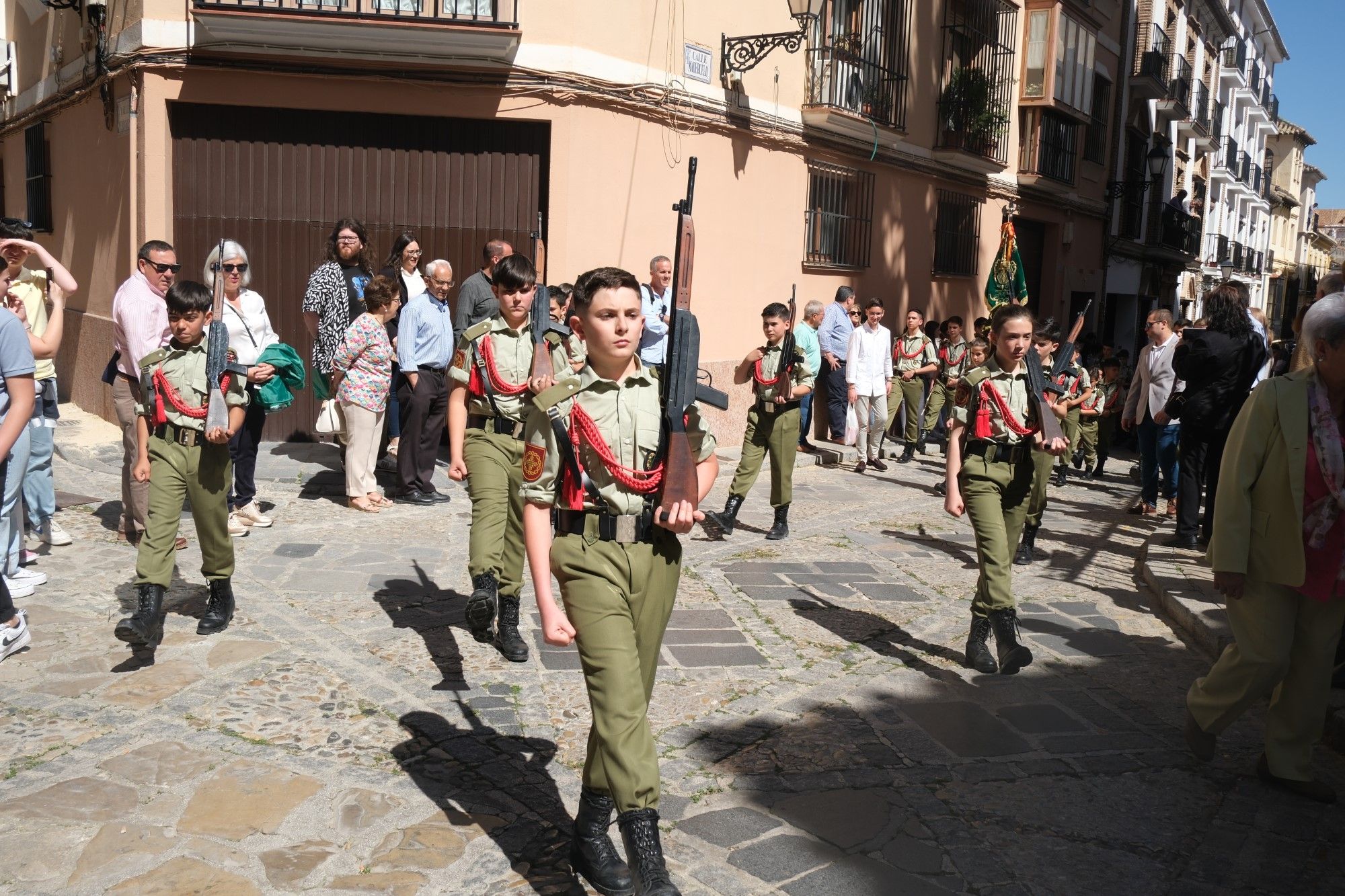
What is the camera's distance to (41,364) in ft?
23.5

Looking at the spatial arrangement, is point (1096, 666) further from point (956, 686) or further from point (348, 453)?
point (348, 453)

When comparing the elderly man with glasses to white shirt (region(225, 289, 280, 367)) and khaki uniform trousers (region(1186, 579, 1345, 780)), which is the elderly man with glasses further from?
khaki uniform trousers (region(1186, 579, 1345, 780))

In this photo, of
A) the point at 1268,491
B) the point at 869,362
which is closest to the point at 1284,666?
the point at 1268,491

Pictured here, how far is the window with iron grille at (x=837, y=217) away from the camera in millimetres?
14914

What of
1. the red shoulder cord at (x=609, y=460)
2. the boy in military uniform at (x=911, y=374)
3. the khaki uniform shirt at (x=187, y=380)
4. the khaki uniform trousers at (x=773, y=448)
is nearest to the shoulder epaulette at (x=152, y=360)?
the khaki uniform shirt at (x=187, y=380)

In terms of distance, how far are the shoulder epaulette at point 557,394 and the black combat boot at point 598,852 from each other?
3.69ft

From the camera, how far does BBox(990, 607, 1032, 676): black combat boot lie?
5742 millimetres

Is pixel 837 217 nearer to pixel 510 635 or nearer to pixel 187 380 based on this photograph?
pixel 510 635

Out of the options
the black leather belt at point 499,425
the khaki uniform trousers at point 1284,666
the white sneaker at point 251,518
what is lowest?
the white sneaker at point 251,518

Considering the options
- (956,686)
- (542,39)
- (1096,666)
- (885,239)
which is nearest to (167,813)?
(956,686)

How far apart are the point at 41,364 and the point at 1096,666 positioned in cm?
616

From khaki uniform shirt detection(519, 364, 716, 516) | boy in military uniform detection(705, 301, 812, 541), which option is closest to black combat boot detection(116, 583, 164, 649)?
khaki uniform shirt detection(519, 364, 716, 516)

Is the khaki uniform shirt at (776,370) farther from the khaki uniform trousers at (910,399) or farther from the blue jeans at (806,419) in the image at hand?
the khaki uniform trousers at (910,399)

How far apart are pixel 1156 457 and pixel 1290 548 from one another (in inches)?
275
